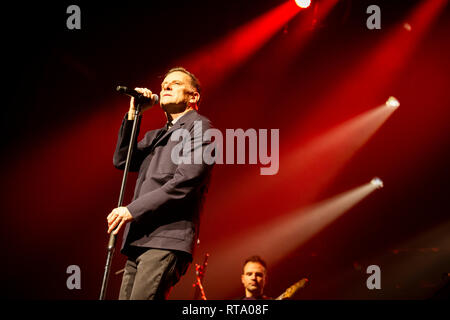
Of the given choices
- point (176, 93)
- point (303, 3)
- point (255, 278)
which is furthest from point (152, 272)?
point (303, 3)

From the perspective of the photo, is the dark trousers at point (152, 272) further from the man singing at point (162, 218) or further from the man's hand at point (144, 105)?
the man's hand at point (144, 105)

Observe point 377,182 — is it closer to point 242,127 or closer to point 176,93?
point 242,127

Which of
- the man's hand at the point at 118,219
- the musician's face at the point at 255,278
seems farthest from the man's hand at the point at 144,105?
the musician's face at the point at 255,278

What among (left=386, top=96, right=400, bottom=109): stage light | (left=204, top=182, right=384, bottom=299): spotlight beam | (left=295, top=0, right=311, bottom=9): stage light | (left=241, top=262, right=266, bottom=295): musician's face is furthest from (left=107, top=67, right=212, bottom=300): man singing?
(left=386, top=96, right=400, bottom=109): stage light

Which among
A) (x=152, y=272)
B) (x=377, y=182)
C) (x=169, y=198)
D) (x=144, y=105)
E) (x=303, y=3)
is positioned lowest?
(x=152, y=272)

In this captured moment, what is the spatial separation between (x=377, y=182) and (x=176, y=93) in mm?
5739

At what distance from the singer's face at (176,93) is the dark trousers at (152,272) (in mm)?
839

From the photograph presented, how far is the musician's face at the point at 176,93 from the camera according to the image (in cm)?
217

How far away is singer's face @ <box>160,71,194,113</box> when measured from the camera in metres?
2.17

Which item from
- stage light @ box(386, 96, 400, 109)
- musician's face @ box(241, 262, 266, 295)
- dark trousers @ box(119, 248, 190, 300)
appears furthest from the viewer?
stage light @ box(386, 96, 400, 109)

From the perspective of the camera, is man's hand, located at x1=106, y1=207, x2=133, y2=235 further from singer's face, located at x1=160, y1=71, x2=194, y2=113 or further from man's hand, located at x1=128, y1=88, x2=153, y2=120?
singer's face, located at x1=160, y1=71, x2=194, y2=113

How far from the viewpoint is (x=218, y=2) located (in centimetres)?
521

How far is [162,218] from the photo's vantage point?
174cm

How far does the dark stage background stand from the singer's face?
119 inches
